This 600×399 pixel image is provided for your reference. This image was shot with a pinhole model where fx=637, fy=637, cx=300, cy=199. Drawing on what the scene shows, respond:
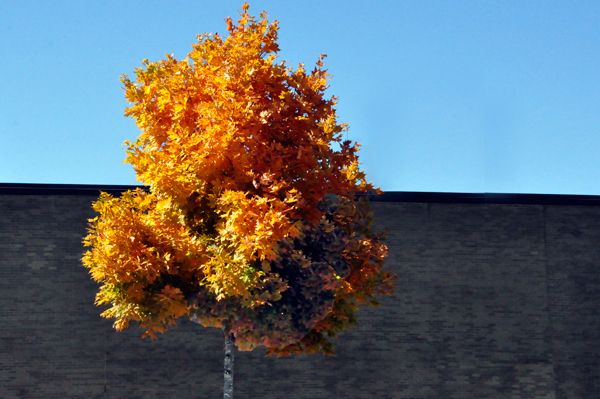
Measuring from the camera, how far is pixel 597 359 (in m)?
17.3

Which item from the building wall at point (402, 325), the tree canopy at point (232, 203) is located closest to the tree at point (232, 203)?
the tree canopy at point (232, 203)

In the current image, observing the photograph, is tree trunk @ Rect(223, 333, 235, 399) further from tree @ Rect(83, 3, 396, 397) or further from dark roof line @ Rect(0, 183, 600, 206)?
dark roof line @ Rect(0, 183, 600, 206)

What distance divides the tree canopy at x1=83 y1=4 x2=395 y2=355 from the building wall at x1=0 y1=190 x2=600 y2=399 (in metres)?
4.56

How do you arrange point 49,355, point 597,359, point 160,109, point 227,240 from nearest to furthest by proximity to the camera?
point 227,240 → point 160,109 → point 49,355 → point 597,359

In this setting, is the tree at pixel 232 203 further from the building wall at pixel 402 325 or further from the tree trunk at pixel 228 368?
the building wall at pixel 402 325

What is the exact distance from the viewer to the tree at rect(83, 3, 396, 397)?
1108cm

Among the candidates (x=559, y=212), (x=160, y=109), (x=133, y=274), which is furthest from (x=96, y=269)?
(x=559, y=212)

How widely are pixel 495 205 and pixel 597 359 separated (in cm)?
497

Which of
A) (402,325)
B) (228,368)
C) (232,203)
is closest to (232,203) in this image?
(232,203)

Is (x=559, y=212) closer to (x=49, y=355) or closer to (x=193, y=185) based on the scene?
(x=193, y=185)

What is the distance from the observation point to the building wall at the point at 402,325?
53.2ft

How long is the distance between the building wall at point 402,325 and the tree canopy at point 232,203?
15.0 feet

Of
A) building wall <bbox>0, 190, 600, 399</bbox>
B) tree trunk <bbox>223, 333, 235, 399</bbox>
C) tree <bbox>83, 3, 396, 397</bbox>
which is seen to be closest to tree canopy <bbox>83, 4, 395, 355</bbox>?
tree <bbox>83, 3, 396, 397</bbox>

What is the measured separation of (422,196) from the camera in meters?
17.4
